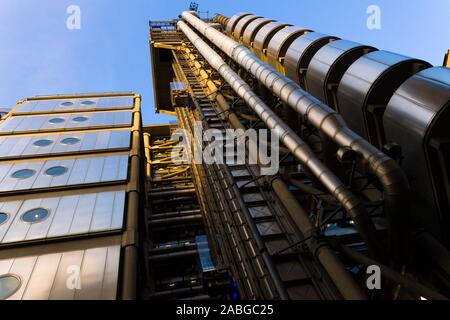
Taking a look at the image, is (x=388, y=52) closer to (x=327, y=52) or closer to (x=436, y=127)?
(x=327, y=52)

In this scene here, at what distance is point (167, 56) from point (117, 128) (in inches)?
1586

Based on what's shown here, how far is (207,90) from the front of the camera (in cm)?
3562

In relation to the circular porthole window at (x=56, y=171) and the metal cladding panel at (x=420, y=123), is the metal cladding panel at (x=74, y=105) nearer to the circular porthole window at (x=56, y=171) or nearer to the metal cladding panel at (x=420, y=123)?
the circular porthole window at (x=56, y=171)

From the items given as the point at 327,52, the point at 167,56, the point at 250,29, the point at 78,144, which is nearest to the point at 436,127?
the point at 327,52

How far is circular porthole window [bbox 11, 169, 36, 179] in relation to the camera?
66.3ft

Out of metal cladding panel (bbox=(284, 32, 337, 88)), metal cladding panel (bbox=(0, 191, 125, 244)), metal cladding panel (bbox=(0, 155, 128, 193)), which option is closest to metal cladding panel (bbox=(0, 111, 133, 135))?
metal cladding panel (bbox=(0, 155, 128, 193))

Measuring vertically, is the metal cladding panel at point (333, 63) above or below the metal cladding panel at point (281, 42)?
below

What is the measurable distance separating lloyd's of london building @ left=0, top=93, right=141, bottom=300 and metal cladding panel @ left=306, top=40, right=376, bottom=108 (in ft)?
37.2

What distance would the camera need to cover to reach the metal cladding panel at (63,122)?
86.9 feet

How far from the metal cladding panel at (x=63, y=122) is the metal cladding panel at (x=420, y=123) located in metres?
19.9

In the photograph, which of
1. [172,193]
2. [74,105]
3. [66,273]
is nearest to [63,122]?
[74,105]

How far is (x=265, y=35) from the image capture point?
32156mm

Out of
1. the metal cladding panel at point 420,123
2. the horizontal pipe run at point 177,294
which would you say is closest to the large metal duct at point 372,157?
the metal cladding panel at point 420,123

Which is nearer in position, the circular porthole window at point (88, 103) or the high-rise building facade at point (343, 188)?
the high-rise building facade at point (343, 188)
